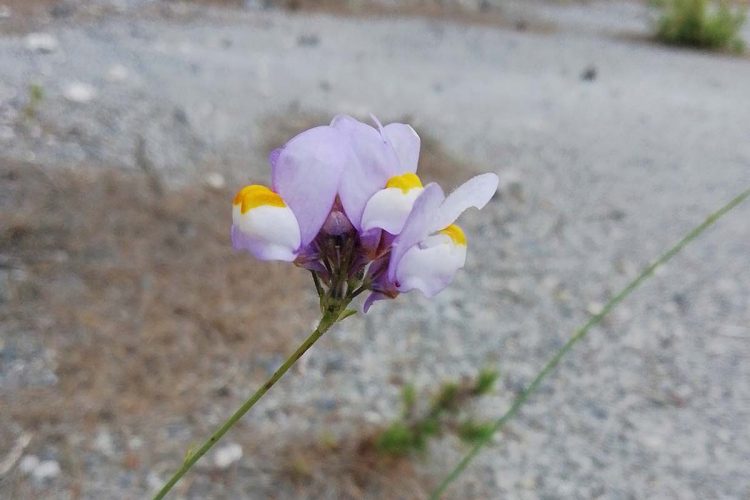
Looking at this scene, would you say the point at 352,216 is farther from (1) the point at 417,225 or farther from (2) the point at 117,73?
(2) the point at 117,73

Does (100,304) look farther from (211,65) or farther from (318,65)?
(318,65)

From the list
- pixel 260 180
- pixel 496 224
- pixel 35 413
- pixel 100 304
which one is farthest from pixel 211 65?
pixel 35 413

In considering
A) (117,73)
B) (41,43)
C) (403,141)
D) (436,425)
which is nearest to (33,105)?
(117,73)

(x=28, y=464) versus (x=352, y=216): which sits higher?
(x=352, y=216)

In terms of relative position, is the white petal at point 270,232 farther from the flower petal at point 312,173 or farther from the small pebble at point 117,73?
the small pebble at point 117,73

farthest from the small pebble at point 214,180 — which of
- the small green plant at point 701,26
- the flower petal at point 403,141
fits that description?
the small green plant at point 701,26

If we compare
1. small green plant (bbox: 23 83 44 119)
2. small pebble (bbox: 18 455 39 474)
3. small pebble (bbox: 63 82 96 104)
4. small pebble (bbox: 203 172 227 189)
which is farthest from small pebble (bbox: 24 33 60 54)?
small pebble (bbox: 18 455 39 474)

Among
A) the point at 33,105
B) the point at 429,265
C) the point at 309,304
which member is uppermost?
A: the point at 429,265

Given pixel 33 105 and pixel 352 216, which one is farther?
pixel 33 105
